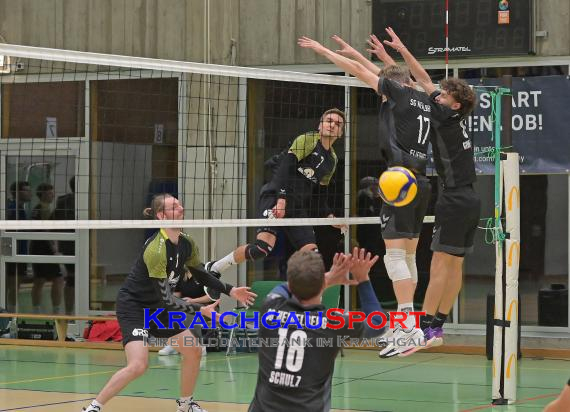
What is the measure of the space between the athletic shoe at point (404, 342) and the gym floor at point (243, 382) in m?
2.22

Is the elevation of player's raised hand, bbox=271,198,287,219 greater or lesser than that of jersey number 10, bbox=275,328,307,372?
greater

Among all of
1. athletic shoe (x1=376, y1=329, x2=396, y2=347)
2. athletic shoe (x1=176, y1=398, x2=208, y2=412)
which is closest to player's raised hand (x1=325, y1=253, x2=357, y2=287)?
athletic shoe (x1=376, y1=329, x2=396, y2=347)

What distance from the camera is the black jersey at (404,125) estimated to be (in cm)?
880

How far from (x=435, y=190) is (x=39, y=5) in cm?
668

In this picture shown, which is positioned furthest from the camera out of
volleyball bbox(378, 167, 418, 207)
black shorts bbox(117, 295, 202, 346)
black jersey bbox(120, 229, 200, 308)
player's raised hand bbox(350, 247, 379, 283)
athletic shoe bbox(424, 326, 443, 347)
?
black shorts bbox(117, 295, 202, 346)

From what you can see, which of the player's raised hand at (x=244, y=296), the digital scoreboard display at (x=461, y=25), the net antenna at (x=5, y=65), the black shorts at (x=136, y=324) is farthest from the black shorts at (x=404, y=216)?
the net antenna at (x=5, y=65)

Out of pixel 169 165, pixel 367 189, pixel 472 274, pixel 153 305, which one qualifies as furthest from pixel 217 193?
pixel 153 305

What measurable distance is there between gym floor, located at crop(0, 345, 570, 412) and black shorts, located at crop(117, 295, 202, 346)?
1.53 meters

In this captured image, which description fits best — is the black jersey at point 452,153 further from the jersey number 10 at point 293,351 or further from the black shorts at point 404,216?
the jersey number 10 at point 293,351

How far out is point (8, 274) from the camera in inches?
698

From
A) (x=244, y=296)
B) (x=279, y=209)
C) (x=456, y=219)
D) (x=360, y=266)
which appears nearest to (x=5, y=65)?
(x=279, y=209)

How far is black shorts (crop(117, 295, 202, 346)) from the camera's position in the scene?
32.0 ft

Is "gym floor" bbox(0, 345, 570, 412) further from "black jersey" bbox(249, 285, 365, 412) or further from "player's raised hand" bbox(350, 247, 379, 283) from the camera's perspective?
"black jersey" bbox(249, 285, 365, 412)

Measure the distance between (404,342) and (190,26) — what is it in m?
8.62
